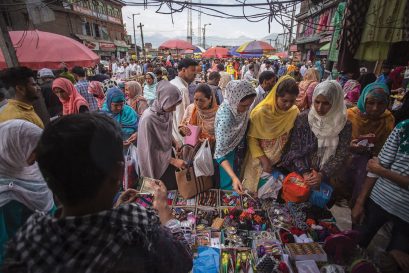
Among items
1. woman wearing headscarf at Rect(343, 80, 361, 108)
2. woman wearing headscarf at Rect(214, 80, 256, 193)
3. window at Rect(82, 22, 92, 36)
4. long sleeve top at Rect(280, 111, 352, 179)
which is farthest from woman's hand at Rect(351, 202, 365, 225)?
window at Rect(82, 22, 92, 36)

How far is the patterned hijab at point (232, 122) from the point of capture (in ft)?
7.84

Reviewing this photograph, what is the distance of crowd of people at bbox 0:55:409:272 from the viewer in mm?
722

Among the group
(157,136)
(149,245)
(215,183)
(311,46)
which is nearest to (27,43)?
(157,136)

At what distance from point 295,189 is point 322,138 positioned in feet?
1.96

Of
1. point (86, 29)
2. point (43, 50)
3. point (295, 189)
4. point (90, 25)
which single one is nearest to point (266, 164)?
point (295, 189)

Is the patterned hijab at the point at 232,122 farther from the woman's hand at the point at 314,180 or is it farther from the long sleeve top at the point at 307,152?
Answer: the woman's hand at the point at 314,180

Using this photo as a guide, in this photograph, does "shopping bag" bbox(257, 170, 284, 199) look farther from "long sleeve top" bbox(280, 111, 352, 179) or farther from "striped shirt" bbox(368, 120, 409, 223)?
"striped shirt" bbox(368, 120, 409, 223)

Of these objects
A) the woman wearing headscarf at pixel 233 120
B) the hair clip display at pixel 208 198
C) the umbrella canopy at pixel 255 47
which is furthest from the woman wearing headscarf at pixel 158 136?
the umbrella canopy at pixel 255 47

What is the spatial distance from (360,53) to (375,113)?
0.72 meters

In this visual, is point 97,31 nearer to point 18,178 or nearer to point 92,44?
point 92,44

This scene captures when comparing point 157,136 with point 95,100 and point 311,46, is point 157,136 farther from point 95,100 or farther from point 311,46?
point 311,46

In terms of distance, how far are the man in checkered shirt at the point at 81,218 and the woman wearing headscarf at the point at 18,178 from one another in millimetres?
1071

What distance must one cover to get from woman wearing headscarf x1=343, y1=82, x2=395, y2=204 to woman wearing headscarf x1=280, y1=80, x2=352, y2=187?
39 centimetres

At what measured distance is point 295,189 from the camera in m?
2.17
